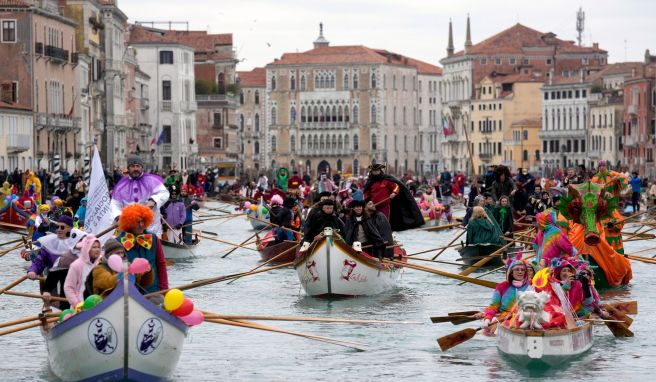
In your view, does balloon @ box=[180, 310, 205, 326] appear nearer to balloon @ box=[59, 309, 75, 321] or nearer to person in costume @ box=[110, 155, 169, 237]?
balloon @ box=[59, 309, 75, 321]

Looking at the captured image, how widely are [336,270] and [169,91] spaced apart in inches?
4429

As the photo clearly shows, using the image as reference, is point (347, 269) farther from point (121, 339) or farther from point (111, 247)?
point (121, 339)

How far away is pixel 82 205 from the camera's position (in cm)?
3042

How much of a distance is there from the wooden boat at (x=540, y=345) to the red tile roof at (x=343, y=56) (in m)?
160

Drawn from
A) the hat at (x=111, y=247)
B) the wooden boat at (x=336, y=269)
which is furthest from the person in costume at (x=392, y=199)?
the hat at (x=111, y=247)

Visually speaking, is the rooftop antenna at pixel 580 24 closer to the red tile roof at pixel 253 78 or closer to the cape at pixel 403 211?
the red tile roof at pixel 253 78

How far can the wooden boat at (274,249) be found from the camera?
32438 millimetres

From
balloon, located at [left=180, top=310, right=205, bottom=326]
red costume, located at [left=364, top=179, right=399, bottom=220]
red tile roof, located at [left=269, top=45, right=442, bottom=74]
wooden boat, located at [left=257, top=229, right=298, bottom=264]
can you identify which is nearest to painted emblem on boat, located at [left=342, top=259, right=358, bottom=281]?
red costume, located at [left=364, top=179, right=399, bottom=220]

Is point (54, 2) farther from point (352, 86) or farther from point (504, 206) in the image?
point (352, 86)

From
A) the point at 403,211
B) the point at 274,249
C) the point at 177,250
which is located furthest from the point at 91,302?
the point at 177,250

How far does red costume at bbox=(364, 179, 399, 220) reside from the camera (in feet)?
91.6

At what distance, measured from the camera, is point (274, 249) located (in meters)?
33.4

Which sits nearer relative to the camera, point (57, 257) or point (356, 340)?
point (57, 257)

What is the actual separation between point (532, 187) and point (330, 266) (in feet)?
52.2
